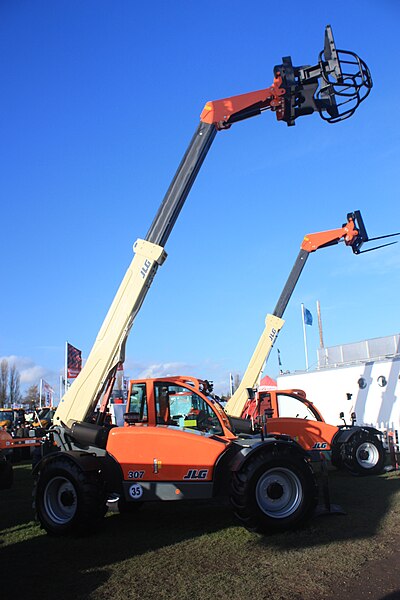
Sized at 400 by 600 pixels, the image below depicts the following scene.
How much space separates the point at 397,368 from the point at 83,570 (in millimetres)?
13382

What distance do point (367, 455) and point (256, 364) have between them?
381 cm

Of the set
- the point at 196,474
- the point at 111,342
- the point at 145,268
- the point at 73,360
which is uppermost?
the point at 73,360

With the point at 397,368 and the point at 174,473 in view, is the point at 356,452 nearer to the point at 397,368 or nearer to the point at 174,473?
the point at 397,368

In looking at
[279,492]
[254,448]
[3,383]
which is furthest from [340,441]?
[3,383]

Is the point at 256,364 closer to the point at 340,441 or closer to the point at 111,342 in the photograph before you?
the point at 340,441

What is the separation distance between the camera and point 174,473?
736 cm

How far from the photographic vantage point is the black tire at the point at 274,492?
699 cm

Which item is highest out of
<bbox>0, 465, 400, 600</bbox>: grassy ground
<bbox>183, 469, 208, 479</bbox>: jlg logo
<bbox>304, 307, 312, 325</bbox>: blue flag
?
<bbox>304, 307, 312, 325</bbox>: blue flag

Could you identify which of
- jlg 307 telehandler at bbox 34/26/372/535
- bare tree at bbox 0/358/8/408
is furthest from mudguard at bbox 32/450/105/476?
bare tree at bbox 0/358/8/408

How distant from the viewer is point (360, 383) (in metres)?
18.2

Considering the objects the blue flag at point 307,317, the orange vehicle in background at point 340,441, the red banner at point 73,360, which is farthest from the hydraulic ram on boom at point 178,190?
the blue flag at point 307,317

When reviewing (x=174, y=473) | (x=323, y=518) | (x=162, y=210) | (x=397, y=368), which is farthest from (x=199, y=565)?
(x=397, y=368)

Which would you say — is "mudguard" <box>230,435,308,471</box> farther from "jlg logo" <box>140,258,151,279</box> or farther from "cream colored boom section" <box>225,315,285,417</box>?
"cream colored boom section" <box>225,315,285,417</box>

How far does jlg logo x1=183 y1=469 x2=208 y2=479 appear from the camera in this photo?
7.33 meters
